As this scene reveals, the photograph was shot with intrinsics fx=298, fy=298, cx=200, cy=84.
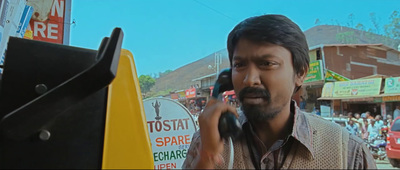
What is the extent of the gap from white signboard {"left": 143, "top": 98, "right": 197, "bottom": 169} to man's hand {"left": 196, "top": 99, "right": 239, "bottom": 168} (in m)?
2.24

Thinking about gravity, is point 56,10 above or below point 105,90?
above

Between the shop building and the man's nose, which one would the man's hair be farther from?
the shop building

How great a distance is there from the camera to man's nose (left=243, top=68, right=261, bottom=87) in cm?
108

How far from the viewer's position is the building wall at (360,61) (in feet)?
69.2

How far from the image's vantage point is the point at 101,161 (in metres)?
0.72

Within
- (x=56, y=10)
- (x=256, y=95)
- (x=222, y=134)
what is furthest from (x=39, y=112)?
(x=56, y=10)

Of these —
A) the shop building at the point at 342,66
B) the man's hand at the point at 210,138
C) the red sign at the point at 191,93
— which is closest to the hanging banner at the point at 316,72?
the shop building at the point at 342,66

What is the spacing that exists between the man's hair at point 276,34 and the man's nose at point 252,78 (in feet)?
0.39

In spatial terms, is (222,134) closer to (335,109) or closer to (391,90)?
(391,90)

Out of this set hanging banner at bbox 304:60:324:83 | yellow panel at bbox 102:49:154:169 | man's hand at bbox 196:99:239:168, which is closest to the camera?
yellow panel at bbox 102:49:154:169

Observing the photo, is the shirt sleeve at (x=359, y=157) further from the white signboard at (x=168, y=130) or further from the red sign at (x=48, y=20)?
the red sign at (x=48, y=20)

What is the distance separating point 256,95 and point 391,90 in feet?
50.6

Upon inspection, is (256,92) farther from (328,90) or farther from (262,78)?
(328,90)

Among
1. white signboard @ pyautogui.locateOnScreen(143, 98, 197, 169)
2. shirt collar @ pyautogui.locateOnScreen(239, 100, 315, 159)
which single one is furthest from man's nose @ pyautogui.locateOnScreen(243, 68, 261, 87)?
white signboard @ pyautogui.locateOnScreen(143, 98, 197, 169)
